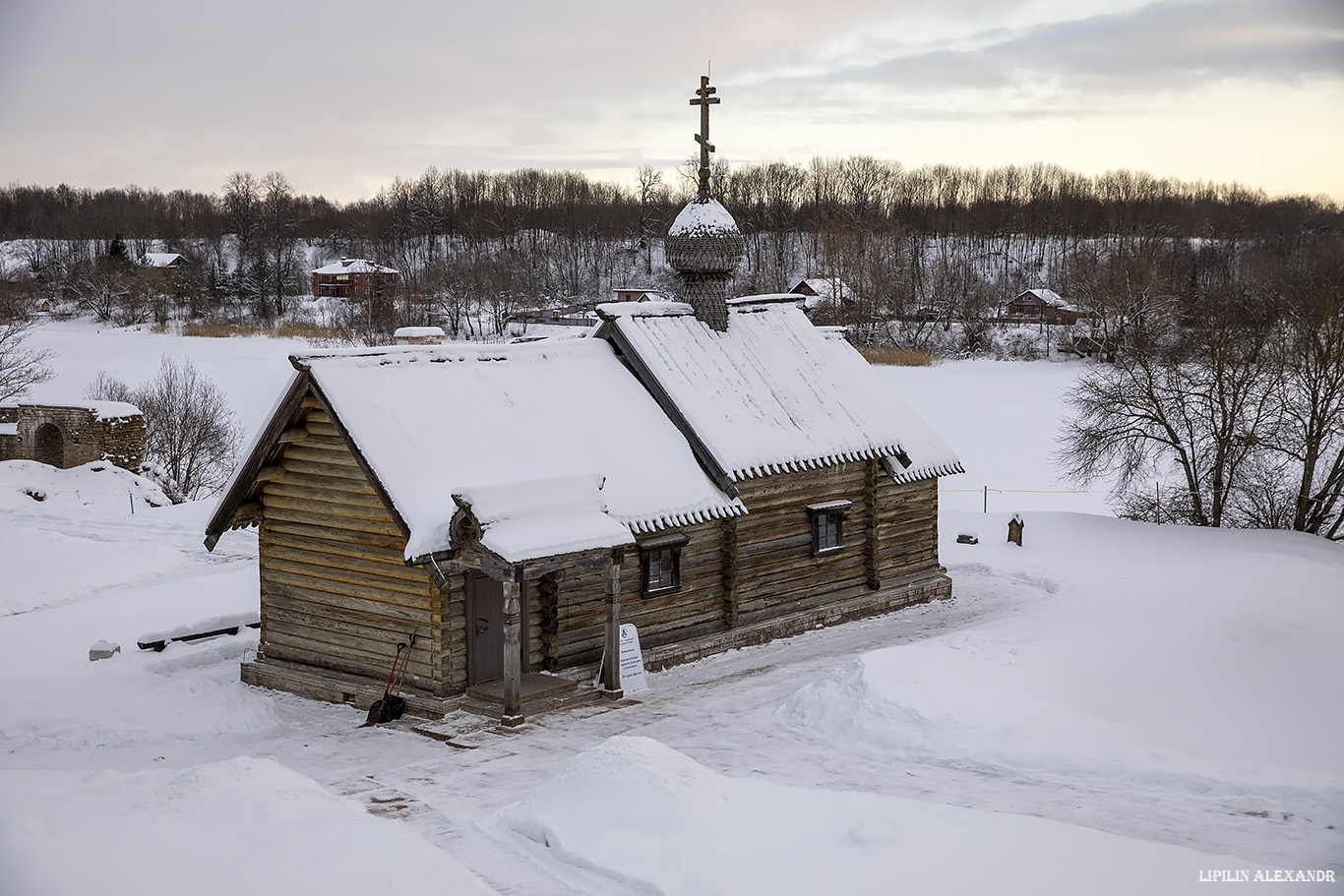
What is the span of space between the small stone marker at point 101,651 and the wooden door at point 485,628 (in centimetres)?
597

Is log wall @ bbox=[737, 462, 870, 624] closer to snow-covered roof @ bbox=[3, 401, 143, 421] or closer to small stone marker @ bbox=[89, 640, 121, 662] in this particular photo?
small stone marker @ bbox=[89, 640, 121, 662]

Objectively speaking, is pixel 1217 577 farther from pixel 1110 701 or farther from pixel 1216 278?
pixel 1216 278

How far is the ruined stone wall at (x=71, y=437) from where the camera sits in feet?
109

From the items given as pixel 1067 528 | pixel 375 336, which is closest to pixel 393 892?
pixel 1067 528

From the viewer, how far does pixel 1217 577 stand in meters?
20.8

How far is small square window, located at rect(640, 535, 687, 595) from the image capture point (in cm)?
1716

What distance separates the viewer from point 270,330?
69125 mm

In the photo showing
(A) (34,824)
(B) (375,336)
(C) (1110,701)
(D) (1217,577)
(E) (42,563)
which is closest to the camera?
(A) (34,824)

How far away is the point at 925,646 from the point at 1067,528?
1173 centimetres

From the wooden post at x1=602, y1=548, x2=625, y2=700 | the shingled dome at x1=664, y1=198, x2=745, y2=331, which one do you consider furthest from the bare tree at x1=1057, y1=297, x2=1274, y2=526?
the wooden post at x1=602, y1=548, x2=625, y2=700

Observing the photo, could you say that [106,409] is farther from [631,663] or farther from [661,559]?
[631,663]

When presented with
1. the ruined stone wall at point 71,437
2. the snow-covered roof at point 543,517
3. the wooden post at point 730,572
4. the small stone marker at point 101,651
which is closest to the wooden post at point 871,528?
the wooden post at point 730,572

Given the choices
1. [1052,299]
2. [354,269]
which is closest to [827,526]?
[1052,299]

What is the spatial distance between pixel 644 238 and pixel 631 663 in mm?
86847
